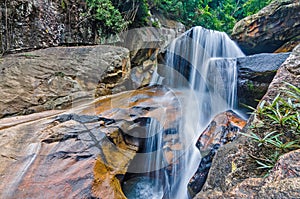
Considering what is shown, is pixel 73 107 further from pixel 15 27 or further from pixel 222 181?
pixel 222 181

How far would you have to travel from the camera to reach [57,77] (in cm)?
367

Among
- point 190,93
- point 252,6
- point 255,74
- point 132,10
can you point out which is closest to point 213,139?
point 255,74

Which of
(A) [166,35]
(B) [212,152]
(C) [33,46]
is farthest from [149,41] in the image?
(B) [212,152]

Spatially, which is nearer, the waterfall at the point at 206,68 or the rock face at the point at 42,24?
the rock face at the point at 42,24

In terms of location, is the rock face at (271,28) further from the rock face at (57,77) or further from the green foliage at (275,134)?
the green foliage at (275,134)

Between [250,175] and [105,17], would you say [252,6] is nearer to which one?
[105,17]

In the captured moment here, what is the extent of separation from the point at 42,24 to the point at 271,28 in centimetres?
662

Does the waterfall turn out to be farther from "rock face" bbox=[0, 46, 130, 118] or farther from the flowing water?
"rock face" bbox=[0, 46, 130, 118]

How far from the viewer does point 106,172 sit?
2.42 meters

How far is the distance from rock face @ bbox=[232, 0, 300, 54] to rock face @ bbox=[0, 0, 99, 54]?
527cm

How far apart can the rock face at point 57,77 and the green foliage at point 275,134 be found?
299 cm

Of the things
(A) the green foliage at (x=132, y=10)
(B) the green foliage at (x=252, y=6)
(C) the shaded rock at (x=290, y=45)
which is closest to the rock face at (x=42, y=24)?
(A) the green foliage at (x=132, y=10)

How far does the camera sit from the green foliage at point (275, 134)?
1.36 meters

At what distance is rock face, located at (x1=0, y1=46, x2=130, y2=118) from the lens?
319 centimetres
